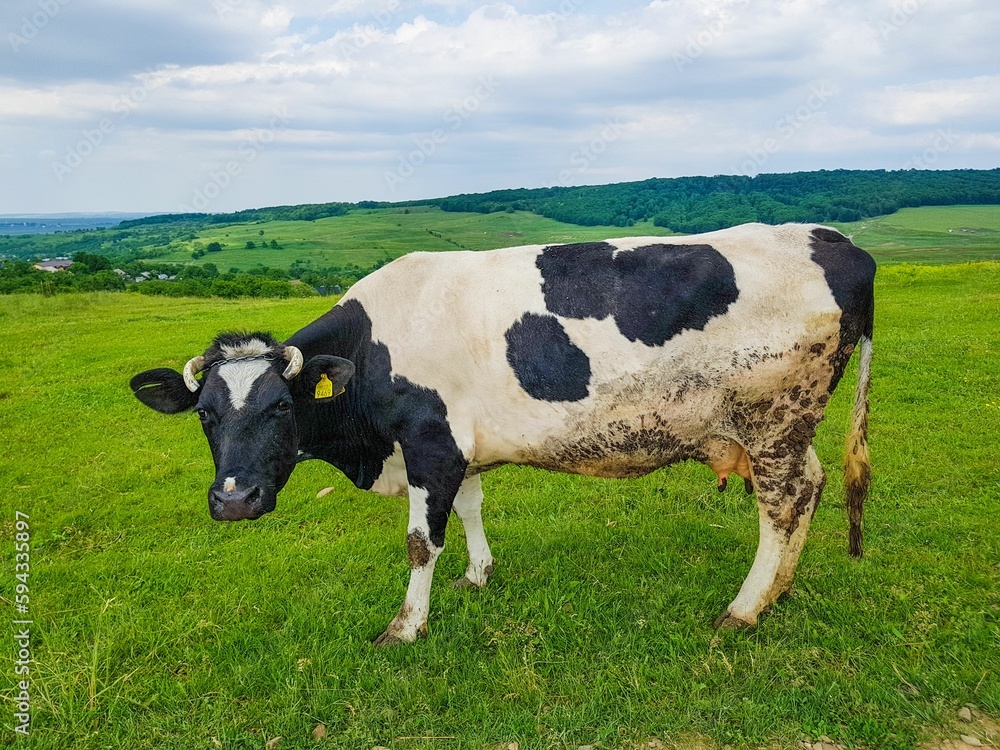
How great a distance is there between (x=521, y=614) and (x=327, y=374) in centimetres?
241

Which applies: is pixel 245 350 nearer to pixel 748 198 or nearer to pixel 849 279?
pixel 849 279

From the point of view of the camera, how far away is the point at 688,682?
4512 millimetres

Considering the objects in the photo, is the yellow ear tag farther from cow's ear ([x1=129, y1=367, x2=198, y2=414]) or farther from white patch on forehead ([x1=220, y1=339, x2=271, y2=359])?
cow's ear ([x1=129, y1=367, x2=198, y2=414])

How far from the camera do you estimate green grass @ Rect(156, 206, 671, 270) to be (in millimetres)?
55594

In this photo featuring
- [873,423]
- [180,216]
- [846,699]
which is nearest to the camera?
[846,699]

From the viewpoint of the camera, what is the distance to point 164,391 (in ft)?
16.7

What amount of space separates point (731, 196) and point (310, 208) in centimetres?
8895

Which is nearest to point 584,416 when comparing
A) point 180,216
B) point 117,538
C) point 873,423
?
point 117,538

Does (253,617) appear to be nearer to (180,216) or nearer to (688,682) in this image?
(688,682)

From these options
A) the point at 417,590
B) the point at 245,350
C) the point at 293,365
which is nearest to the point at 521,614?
the point at 417,590

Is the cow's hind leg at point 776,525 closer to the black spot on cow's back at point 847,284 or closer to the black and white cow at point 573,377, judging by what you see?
the black and white cow at point 573,377

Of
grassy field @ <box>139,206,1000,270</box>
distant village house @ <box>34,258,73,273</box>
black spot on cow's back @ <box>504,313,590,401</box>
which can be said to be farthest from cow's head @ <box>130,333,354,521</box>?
distant village house @ <box>34,258,73,273</box>

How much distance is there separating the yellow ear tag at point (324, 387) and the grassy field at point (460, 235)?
2368 centimetres

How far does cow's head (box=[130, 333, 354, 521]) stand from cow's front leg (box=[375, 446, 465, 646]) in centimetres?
91
